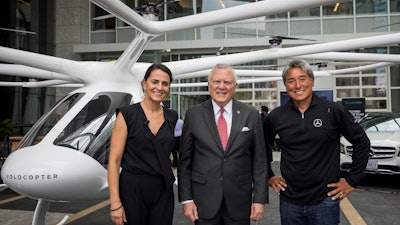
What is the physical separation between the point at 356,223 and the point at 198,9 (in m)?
16.2

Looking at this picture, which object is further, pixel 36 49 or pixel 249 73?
pixel 36 49

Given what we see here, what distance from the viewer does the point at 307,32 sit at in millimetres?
18297

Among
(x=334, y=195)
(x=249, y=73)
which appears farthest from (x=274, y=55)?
(x=334, y=195)

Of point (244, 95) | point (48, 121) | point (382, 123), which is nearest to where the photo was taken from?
point (48, 121)

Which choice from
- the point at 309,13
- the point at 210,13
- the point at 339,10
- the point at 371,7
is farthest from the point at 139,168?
the point at 371,7

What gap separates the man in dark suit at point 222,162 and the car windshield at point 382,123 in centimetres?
724

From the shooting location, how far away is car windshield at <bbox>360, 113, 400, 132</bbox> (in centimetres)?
888

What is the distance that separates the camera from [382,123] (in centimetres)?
930

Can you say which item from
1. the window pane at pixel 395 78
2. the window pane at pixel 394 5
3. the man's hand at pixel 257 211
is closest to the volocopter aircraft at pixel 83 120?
the man's hand at pixel 257 211

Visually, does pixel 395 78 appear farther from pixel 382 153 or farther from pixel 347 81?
pixel 382 153

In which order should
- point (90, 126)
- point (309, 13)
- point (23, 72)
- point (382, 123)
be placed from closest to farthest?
point (90, 126)
point (23, 72)
point (382, 123)
point (309, 13)

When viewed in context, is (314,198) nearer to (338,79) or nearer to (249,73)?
(249,73)

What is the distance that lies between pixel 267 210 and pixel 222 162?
3.77 m

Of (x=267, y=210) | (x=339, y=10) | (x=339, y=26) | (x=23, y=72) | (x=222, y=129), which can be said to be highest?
(x=339, y=10)
